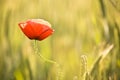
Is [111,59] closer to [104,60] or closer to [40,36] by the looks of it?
[104,60]

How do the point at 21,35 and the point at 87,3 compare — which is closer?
the point at 21,35

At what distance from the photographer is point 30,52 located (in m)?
0.75

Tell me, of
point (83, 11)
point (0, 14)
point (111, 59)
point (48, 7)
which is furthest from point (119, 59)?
point (0, 14)

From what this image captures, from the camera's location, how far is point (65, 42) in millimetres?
821

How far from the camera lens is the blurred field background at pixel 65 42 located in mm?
735

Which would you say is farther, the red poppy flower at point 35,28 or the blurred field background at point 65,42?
the blurred field background at point 65,42

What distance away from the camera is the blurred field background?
2.41ft

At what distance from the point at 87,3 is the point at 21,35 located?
9.9 inches

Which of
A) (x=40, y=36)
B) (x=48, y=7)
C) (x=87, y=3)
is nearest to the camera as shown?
(x=40, y=36)

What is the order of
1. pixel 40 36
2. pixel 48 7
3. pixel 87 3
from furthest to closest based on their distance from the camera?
pixel 87 3 < pixel 48 7 < pixel 40 36

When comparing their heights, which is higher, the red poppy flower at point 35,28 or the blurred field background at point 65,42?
the red poppy flower at point 35,28

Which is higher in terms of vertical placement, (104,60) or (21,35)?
(21,35)

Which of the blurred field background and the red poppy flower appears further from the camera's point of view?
the blurred field background

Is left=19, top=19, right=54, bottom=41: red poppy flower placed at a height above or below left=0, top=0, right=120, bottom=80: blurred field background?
above
